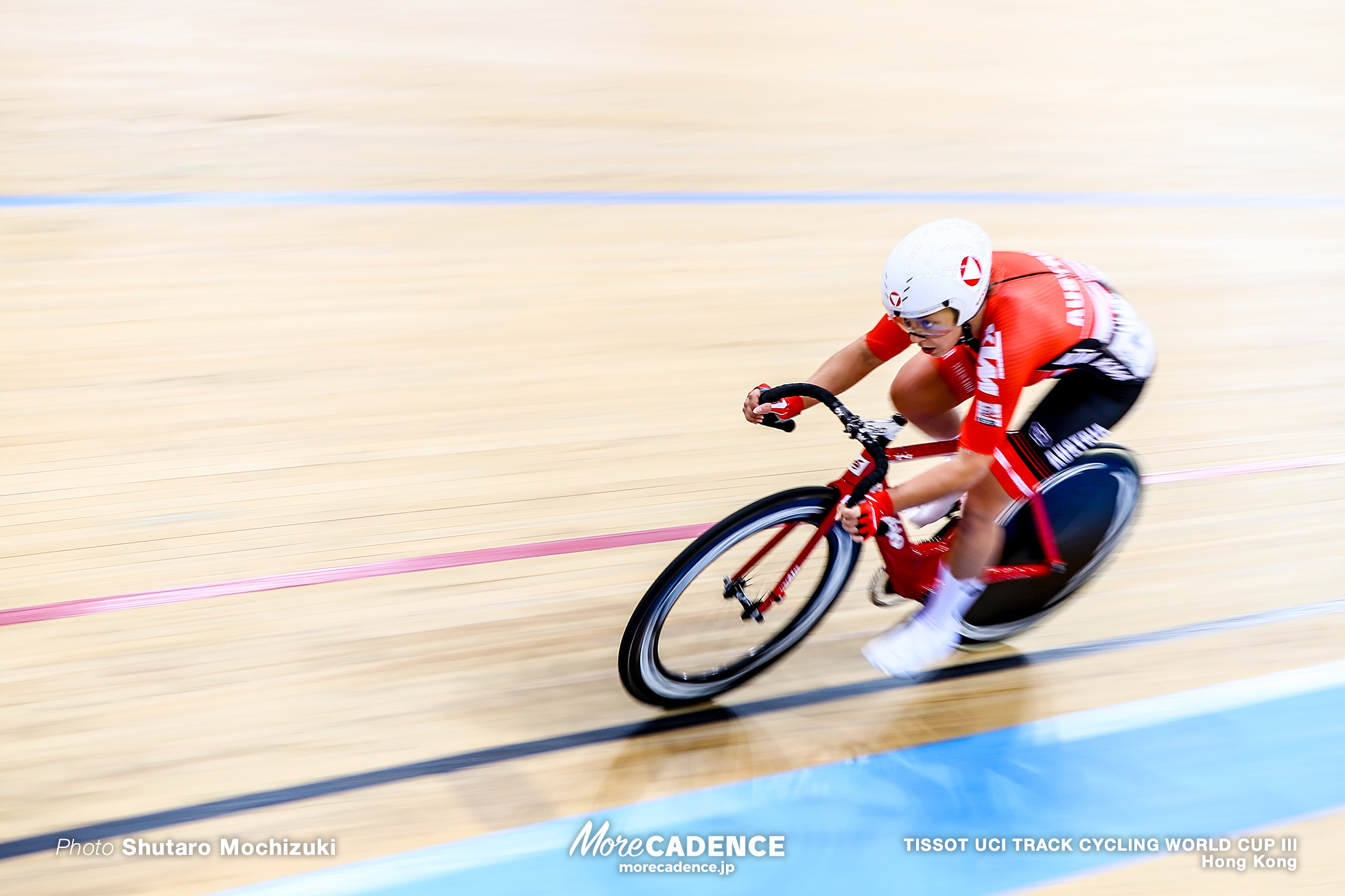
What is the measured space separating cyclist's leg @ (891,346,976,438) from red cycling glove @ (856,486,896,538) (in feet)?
1.52

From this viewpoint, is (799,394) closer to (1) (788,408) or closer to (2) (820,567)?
(1) (788,408)

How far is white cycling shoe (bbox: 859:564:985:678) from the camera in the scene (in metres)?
2.02

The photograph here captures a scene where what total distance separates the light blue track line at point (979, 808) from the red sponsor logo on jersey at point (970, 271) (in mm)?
942

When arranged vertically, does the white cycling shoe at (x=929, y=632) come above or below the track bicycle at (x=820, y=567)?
below

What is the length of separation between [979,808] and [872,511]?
66 centimetres

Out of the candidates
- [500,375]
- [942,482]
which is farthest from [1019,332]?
[500,375]

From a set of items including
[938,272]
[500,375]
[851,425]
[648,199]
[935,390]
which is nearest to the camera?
[938,272]

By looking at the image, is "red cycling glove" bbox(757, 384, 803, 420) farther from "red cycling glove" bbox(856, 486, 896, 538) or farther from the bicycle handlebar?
"red cycling glove" bbox(856, 486, 896, 538)

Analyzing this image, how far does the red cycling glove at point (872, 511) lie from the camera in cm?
165

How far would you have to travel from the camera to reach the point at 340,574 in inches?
89.0

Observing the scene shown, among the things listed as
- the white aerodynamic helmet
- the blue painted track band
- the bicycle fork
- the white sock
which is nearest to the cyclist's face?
the white aerodynamic helmet

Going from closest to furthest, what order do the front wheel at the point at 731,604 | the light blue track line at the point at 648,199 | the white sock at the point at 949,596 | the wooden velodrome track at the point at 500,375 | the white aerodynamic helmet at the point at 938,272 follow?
1. the white aerodynamic helmet at the point at 938,272
2. the front wheel at the point at 731,604
3. the wooden velodrome track at the point at 500,375
4. the white sock at the point at 949,596
5. the light blue track line at the point at 648,199

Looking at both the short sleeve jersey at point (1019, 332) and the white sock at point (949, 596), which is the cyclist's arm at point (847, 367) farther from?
the white sock at point (949, 596)

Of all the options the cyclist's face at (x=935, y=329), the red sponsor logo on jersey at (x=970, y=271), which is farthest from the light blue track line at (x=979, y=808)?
the red sponsor logo on jersey at (x=970, y=271)
